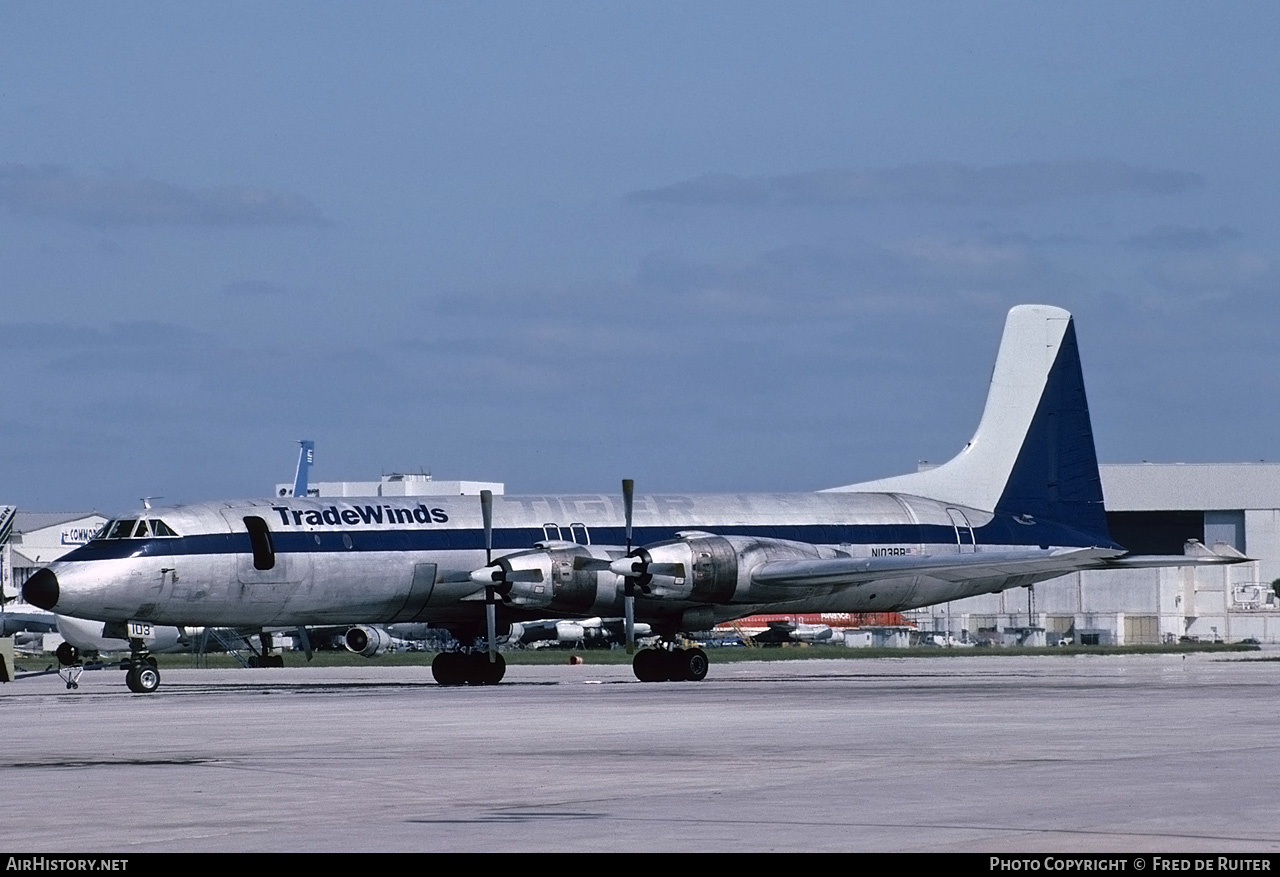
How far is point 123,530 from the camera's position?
135ft

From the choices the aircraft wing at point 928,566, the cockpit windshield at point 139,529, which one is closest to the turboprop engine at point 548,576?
the aircraft wing at point 928,566

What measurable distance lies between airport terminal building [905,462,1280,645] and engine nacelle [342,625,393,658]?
35.2m

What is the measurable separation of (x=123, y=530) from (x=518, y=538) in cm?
931

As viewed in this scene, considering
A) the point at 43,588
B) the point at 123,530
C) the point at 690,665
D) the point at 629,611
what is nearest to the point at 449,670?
the point at 629,611

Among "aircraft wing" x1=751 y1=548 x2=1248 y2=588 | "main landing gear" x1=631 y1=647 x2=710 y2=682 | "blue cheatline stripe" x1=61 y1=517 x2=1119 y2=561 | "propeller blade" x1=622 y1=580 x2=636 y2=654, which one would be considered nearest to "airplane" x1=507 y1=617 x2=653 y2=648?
"blue cheatline stripe" x1=61 y1=517 x2=1119 y2=561

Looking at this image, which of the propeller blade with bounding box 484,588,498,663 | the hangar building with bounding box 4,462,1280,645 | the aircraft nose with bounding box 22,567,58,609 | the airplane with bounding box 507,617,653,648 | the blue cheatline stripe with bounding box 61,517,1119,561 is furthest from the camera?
the hangar building with bounding box 4,462,1280,645

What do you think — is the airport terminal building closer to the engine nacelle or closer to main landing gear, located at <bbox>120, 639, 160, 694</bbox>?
the engine nacelle

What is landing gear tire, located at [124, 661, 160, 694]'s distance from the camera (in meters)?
44.2

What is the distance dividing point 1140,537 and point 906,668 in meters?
85.5

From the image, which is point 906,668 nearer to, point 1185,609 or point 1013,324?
point 1013,324

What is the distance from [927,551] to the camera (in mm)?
49219

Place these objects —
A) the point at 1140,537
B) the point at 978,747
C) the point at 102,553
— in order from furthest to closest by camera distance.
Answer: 1. the point at 1140,537
2. the point at 102,553
3. the point at 978,747

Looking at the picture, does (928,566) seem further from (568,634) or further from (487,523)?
(568,634)
